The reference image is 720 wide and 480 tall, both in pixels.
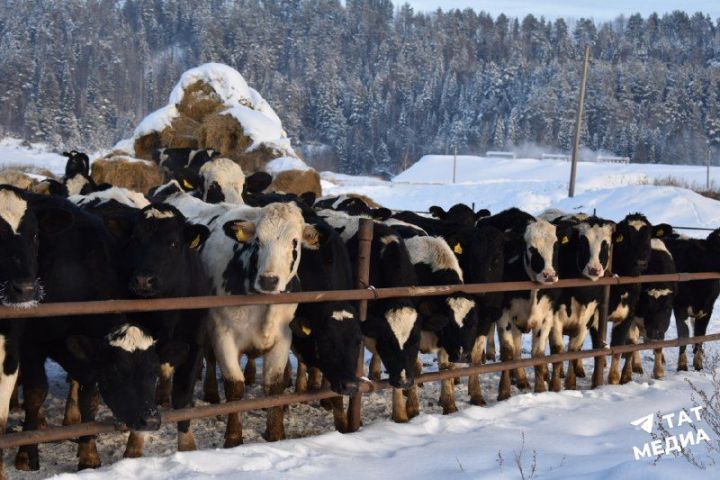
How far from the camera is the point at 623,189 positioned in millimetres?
29703

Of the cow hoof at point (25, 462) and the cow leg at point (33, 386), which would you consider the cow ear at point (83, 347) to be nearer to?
the cow leg at point (33, 386)

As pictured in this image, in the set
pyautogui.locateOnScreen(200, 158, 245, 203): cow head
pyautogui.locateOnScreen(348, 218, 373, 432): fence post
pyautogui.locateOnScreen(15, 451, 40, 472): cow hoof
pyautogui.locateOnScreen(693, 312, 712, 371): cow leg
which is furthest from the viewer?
pyautogui.locateOnScreen(693, 312, 712, 371): cow leg

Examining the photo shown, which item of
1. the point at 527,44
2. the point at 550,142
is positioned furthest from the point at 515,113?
the point at 527,44

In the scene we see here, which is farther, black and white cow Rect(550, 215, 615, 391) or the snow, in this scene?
the snow

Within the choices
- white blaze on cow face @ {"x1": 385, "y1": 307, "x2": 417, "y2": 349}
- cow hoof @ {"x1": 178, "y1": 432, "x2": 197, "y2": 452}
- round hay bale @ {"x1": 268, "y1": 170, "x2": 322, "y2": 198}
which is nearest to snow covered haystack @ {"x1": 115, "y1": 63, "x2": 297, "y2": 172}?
round hay bale @ {"x1": 268, "y1": 170, "x2": 322, "y2": 198}

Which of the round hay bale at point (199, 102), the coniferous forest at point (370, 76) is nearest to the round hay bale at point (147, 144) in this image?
the round hay bale at point (199, 102)

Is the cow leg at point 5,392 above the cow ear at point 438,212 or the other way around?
the other way around

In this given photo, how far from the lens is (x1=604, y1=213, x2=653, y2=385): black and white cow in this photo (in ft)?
30.5

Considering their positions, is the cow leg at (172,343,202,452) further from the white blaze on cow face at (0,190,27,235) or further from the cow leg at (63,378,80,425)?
the white blaze on cow face at (0,190,27,235)

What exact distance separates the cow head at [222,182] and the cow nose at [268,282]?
4.18m

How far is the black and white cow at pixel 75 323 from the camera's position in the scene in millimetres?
5301

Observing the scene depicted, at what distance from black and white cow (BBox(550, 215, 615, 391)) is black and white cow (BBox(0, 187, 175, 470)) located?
4.98 meters

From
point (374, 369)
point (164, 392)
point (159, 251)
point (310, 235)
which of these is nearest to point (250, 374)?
point (374, 369)
